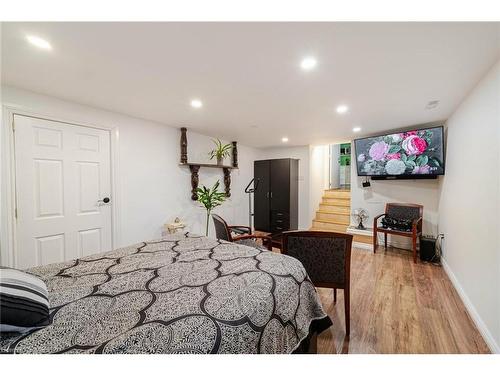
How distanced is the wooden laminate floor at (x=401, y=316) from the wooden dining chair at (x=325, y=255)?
0.60ft

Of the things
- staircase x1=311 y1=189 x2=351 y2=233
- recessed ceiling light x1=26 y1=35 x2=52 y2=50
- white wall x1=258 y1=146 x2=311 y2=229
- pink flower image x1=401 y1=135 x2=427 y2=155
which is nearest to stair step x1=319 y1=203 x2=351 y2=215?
staircase x1=311 y1=189 x2=351 y2=233

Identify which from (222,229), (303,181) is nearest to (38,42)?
(222,229)

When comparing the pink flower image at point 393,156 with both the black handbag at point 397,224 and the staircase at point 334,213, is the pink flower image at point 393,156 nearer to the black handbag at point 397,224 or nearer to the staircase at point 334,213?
the black handbag at point 397,224

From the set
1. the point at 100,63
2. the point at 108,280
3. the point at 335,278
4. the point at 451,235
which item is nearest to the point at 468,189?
the point at 451,235

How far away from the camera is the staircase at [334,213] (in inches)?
191

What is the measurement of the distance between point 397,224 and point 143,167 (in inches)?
160

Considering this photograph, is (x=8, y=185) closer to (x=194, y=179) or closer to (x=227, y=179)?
(x=194, y=179)

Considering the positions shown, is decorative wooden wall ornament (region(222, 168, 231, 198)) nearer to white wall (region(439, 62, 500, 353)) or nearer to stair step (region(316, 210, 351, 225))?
stair step (region(316, 210, 351, 225))

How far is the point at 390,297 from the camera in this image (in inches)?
88.1

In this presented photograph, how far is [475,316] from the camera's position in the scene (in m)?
1.83

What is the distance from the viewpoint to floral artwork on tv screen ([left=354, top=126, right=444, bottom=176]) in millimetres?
3086

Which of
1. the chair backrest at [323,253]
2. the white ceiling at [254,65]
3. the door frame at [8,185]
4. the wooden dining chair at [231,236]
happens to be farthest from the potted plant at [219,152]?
the chair backrest at [323,253]

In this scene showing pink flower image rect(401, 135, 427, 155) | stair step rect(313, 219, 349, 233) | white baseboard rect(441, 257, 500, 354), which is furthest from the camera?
stair step rect(313, 219, 349, 233)
